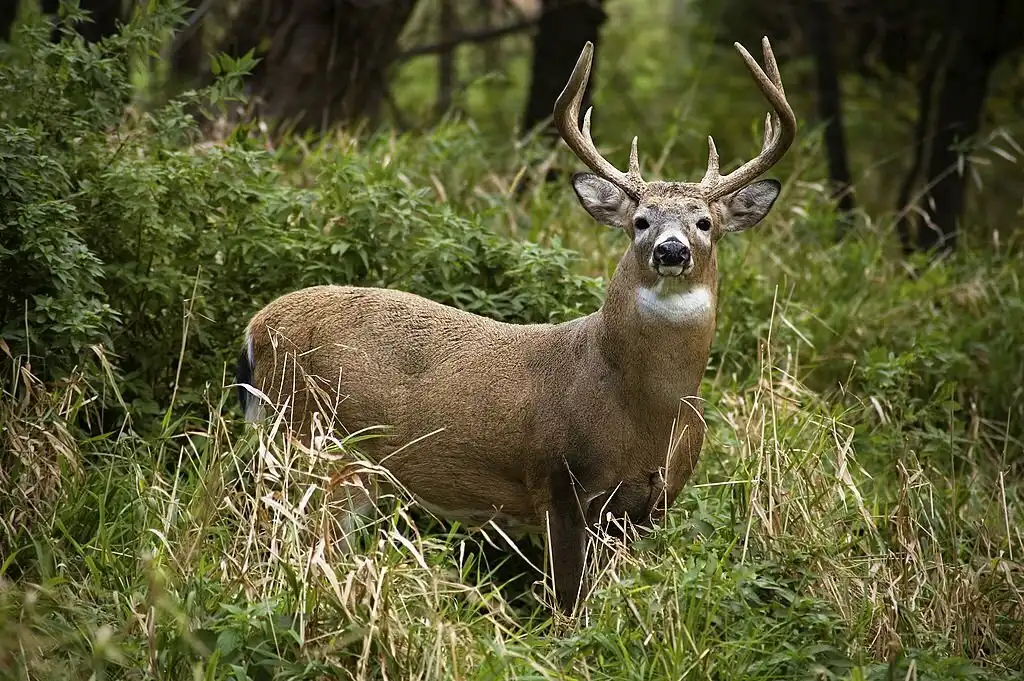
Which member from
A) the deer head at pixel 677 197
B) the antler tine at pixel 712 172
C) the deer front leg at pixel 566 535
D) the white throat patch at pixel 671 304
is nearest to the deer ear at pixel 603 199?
the deer head at pixel 677 197

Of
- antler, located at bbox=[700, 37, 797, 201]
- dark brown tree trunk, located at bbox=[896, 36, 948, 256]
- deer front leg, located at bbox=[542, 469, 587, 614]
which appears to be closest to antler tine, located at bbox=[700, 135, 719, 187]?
antler, located at bbox=[700, 37, 797, 201]

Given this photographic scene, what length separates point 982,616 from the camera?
4.49m

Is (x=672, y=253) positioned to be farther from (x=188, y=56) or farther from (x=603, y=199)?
(x=188, y=56)

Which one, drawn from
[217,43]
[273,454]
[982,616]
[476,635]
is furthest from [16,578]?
[217,43]

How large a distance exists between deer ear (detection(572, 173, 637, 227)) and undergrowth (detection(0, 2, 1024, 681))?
70cm

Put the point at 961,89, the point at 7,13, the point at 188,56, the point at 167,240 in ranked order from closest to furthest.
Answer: the point at 167,240 < the point at 7,13 < the point at 961,89 < the point at 188,56

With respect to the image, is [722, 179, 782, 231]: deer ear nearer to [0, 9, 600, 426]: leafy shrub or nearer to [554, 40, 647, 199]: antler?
[554, 40, 647, 199]: antler

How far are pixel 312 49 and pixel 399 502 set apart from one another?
4.70 meters

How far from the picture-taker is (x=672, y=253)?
4.52 m

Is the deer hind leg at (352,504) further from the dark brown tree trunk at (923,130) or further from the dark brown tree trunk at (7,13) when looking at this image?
the dark brown tree trunk at (923,130)

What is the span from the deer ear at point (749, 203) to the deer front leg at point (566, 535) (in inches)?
44.2

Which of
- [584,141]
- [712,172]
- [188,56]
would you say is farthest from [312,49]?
[712,172]

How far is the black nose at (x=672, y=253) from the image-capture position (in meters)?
4.52

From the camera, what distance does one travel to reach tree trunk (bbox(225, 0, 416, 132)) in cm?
830
